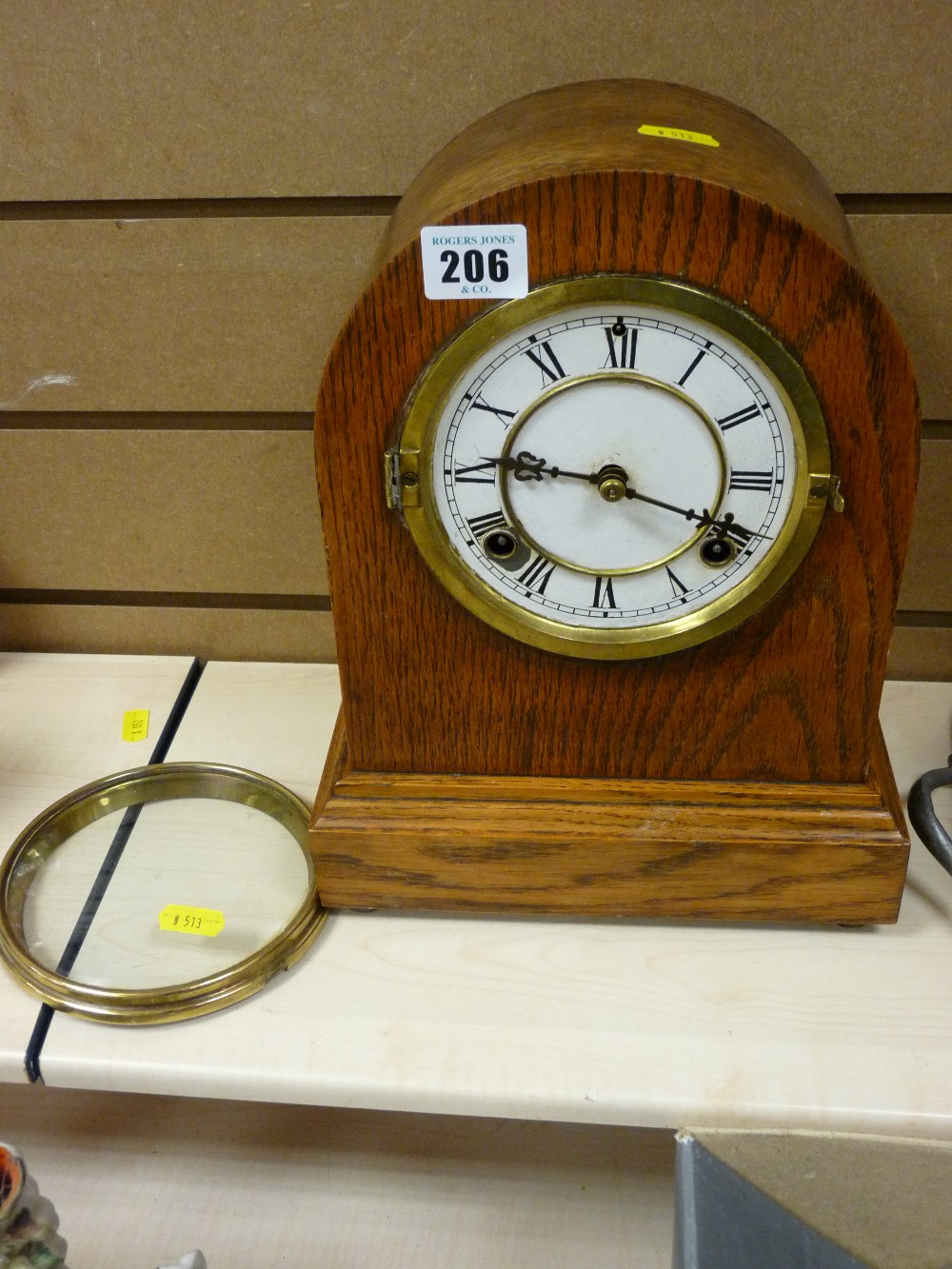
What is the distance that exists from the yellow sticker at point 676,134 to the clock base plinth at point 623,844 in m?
0.43

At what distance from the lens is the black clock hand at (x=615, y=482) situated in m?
0.68

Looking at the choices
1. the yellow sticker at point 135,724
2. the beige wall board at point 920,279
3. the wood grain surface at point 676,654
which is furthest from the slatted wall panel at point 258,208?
the wood grain surface at point 676,654

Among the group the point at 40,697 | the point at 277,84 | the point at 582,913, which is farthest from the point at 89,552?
the point at 582,913

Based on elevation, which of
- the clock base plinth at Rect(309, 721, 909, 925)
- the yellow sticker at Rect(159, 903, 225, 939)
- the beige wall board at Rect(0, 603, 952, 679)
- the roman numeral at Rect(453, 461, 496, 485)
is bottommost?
the yellow sticker at Rect(159, 903, 225, 939)

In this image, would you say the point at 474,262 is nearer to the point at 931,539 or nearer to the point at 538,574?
the point at 538,574

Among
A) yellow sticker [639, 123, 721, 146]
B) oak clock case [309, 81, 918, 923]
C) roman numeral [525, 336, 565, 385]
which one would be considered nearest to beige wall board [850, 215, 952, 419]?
Result: oak clock case [309, 81, 918, 923]

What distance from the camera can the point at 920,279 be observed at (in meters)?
0.89

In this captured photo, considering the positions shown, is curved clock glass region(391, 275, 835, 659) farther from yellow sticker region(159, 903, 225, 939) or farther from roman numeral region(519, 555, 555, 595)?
yellow sticker region(159, 903, 225, 939)

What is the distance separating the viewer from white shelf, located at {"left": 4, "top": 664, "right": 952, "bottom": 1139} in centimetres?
74

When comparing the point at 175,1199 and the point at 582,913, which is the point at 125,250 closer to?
the point at 582,913

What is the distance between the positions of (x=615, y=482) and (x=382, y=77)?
418mm

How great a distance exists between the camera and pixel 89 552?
1139 mm

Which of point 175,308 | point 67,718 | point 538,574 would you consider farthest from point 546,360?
point 67,718

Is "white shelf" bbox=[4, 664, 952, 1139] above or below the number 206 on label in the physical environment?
below
